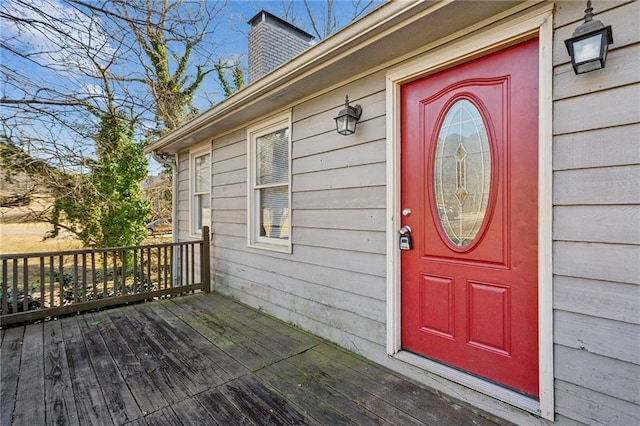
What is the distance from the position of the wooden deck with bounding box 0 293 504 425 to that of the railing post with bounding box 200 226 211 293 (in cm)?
126

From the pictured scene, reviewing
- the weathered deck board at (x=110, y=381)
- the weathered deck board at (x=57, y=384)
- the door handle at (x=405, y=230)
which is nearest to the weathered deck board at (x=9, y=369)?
the weathered deck board at (x=57, y=384)

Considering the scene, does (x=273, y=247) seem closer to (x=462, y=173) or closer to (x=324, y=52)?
(x=324, y=52)

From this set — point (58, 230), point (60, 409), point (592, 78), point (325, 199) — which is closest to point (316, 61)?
point (325, 199)

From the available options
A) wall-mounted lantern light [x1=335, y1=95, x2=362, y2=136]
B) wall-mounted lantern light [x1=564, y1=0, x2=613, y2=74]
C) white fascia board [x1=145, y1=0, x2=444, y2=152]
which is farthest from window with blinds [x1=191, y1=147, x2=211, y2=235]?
wall-mounted lantern light [x1=564, y1=0, x2=613, y2=74]

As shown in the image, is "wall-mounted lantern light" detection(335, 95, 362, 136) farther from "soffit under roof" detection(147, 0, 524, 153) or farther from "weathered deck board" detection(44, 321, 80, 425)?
"weathered deck board" detection(44, 321, 80, 425)

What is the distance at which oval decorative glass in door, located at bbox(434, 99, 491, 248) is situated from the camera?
184 centimetres

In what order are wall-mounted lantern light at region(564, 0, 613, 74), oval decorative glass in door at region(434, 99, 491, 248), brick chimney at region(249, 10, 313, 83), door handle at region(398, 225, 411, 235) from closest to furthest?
wall-mounted lantern light at region(564, 0, 613, 74)
oval decorative glass in door at region(434, 99, 491, 248)
door handle at region(398, 225, 411, 235)
brick chimney at region(249, 10, 313, 83)

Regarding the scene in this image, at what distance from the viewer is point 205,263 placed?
172 inches

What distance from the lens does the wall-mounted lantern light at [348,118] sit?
2.38m

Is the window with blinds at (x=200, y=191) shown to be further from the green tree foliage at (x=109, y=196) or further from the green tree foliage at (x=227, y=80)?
the green tree foliage at (x=227, y=80)

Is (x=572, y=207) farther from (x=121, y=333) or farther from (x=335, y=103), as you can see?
(x=121, y=333)

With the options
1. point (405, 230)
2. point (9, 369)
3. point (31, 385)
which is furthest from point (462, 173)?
point (9, 369)

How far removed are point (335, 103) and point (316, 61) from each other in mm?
424

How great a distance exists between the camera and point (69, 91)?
496 cm
